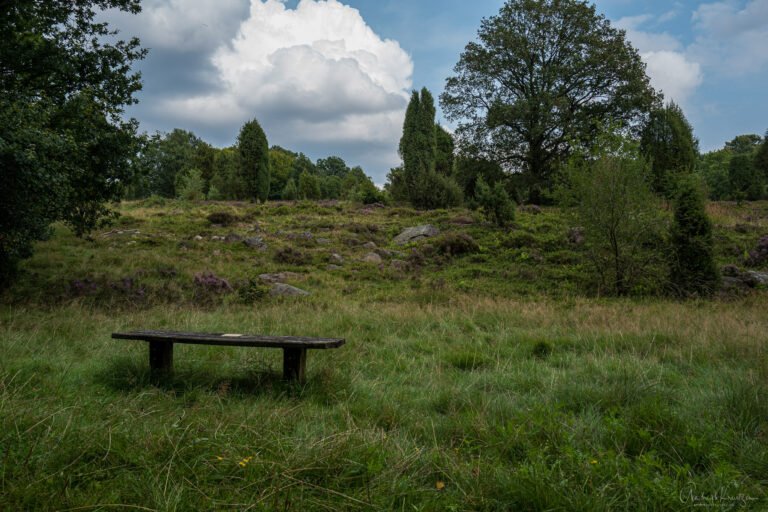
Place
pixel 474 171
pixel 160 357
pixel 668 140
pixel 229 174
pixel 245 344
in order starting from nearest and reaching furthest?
pixel 245 344 → pixel 160 357 → pixel 668 140 → pixel 474 171 → pixel 229 174

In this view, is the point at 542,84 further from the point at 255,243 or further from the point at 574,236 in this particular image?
the point at 255,243

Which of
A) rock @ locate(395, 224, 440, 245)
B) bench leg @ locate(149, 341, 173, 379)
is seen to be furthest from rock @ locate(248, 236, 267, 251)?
bench leg @ locate(149, 341, 173, 379)

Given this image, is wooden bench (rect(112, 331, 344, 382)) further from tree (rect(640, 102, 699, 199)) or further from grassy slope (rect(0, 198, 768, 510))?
tree (rect(640, 102, 699, 199))

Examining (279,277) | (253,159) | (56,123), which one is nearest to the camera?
(56,123)

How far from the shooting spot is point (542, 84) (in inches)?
1022

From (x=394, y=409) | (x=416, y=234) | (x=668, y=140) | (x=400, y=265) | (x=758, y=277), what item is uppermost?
(x=668, y=140)

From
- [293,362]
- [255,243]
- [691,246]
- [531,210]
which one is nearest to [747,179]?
[531,210]

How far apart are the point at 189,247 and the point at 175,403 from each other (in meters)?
Result: 13.1

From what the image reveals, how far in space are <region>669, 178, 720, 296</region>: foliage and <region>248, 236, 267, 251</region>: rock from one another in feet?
41.7

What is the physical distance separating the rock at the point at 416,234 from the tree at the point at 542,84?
387 inches

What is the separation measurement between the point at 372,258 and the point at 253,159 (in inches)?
734

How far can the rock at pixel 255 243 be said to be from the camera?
1617cm

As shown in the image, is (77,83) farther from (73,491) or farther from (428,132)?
(428,132)

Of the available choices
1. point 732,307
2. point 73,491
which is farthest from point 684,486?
point 732,307
